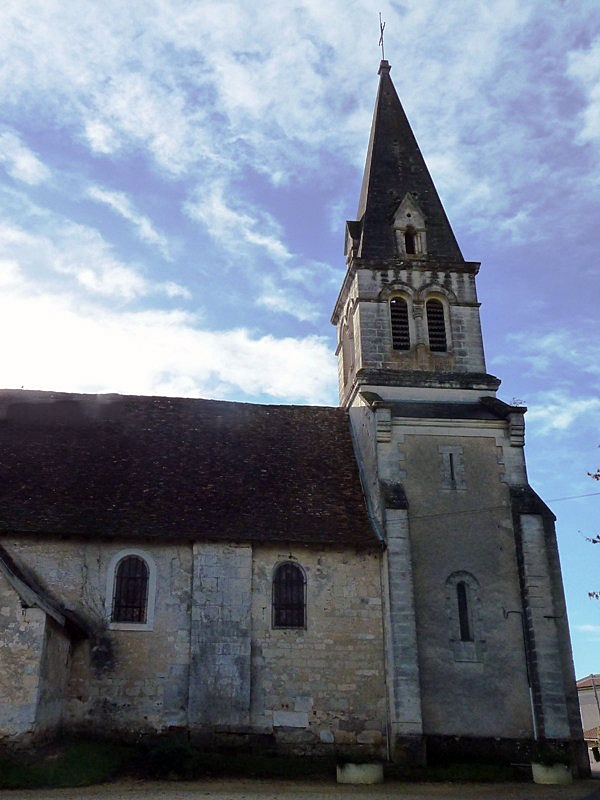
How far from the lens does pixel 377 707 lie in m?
18.2

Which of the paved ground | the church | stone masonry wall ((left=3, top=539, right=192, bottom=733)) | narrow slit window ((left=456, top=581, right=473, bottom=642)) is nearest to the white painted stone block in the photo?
the paved ground

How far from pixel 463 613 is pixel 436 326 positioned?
896 centimetres

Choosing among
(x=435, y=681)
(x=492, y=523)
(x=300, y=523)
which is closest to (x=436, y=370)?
(x=492, y=523)

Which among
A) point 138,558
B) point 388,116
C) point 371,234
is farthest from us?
point 388,116

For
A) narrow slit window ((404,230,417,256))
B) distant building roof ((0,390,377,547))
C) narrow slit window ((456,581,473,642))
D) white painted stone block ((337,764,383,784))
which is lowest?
white painted stone block ((337,764,383,784))

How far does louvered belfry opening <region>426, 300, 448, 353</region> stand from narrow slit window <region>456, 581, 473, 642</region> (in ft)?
24.6

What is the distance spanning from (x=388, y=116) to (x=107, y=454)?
54.7 feet

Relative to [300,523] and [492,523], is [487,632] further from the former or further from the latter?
[300,523]

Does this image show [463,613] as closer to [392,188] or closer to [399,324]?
[399,324]

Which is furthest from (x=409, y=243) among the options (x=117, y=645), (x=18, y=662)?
(x=18, y=662)

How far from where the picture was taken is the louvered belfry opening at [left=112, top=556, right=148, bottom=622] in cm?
1839

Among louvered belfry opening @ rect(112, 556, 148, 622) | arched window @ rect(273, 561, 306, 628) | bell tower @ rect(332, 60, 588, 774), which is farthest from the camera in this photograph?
arched window @ rect(273, 561, 306, 628)

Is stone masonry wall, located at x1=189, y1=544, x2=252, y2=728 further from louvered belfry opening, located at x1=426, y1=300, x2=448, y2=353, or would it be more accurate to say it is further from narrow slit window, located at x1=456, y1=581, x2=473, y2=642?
louvered belfry opening, located at x1=426, y1=300, x2=448, y2=353

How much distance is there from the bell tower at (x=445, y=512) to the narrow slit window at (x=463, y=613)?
32 millimetres
